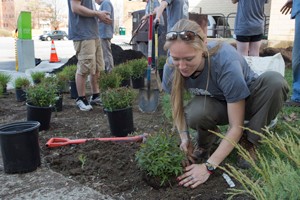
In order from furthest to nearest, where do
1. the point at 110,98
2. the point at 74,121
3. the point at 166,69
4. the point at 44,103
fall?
1. the point at 74,121
2. the point at 44,103
3. the point at 110,98
4. the point at 166,69

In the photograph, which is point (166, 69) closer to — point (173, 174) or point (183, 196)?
point (173, 174)

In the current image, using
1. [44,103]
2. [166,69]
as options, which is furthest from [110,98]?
[166,69]

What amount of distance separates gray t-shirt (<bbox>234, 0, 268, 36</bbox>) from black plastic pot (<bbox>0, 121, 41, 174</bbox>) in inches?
121

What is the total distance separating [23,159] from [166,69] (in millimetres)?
1276

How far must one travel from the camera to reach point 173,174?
211 cm

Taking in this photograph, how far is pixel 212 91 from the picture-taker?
7.47ft

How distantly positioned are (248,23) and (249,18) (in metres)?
0.07

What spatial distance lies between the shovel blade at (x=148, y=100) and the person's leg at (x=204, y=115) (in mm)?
1834

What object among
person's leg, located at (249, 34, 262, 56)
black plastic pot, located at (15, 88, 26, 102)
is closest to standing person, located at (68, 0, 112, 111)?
black plastic pot, located at (15, 88, 26, 102)

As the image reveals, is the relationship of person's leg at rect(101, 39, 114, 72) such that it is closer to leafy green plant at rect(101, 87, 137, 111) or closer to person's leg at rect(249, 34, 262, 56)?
person's leg at rect(249, 34, 262, 56)

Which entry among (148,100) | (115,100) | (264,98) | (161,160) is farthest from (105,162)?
(148,100)

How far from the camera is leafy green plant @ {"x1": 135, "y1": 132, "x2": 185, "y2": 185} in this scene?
204 cm

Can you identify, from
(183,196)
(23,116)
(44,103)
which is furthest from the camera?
(23,116)

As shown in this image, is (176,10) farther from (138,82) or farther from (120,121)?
(120,121)
